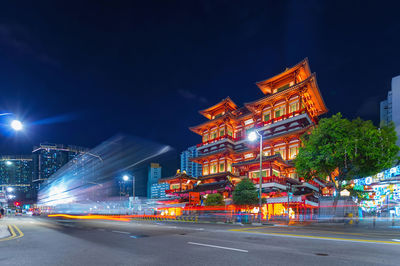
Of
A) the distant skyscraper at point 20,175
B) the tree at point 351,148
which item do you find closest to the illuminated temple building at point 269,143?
the tree at point 351,148

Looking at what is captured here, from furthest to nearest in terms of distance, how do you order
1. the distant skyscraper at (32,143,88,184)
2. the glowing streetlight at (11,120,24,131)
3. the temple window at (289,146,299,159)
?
1. the distant skyscraper at (32,143,88,184)
2. the temple window at (289,146,299,159)
3. the glowing streetlight at (11,120,24,131)

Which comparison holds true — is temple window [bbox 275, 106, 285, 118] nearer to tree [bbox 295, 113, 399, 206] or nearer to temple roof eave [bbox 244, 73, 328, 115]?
temple roof eave [bbox 244, 73, 328, 115]

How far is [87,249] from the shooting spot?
29.6 feet

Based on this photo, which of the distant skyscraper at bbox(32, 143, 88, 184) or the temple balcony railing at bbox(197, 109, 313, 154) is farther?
the distant skyscraper at bbox(32, 143, 88, 184)

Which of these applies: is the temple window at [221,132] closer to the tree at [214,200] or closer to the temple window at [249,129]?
the temple window at [249,129]

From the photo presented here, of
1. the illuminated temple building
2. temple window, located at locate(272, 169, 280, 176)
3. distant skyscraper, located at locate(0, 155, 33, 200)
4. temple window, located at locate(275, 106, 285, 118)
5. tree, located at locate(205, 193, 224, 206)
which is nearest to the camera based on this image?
tree, located at locate(205, 193, 224, 206)

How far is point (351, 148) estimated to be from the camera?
24531mm

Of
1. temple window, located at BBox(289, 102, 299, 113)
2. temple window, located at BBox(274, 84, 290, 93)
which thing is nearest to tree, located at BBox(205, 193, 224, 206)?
temple window, located at BBox(289, 102, 299, 113)

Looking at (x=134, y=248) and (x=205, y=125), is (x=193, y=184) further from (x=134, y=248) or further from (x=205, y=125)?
(x=134, y=248)

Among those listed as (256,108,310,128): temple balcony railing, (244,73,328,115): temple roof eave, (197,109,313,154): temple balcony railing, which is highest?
(244,73,328,115): temple roof eave

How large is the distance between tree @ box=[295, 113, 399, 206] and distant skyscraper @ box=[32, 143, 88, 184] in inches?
5742

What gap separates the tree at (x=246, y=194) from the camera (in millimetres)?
31797

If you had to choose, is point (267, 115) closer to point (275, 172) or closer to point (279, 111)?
point (279, 111)

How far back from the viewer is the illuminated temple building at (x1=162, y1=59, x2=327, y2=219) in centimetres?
3738
